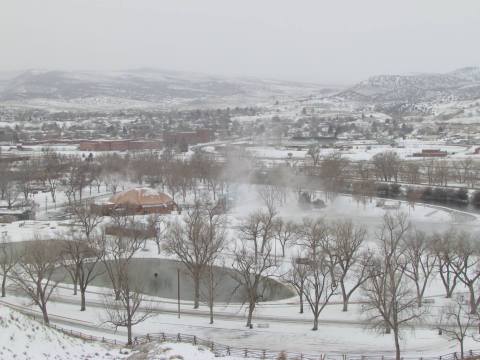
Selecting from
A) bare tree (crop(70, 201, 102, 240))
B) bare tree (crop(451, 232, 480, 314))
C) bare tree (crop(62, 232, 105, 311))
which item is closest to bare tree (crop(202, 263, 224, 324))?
bare tree (crop(62, 232, 105, 311))

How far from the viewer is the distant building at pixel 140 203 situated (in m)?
33.3

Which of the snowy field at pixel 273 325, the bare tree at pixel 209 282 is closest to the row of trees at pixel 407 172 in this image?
the bare tree at pixel 209 282

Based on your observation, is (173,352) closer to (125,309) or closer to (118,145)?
(125,309)

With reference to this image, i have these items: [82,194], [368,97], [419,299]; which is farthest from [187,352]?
[368,97]

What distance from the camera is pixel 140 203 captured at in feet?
113

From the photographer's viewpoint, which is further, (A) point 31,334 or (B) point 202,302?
(B) point 202,302

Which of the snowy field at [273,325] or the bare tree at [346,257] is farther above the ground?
the bare tree at [346,257]

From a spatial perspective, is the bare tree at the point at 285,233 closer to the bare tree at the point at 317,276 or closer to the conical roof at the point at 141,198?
the bare tree at the point at 317,276

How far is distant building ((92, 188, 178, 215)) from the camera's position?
33.3 m

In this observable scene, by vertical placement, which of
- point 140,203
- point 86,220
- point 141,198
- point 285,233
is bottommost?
point 140,203

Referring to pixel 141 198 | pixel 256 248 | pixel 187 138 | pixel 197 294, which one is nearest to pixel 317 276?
pixel 197 294

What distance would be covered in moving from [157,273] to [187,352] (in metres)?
11.3

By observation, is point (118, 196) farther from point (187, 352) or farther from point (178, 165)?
point (187, 352)

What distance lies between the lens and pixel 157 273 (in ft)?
73.4
